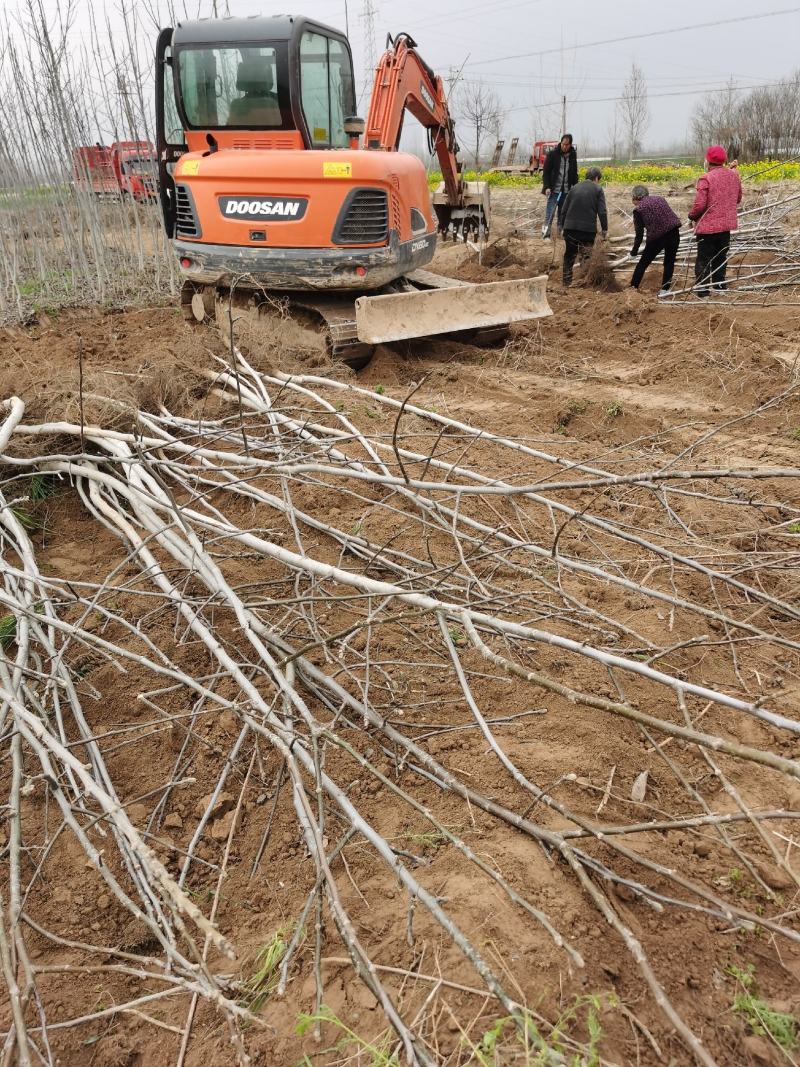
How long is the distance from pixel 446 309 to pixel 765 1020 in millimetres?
6089

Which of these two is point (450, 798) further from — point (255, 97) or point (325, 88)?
point (325, 88)

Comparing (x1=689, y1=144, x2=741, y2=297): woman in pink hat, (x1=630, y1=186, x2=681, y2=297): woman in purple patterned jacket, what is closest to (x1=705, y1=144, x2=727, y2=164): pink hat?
(x1=689, y1=144, x2=741, y2=297): woman in pink hat

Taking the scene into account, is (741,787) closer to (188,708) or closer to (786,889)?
(786,889)

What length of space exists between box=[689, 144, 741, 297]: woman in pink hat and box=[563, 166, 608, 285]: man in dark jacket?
4.64 feet

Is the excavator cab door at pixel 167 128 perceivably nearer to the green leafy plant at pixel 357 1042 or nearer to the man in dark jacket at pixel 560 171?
the man in dark jacket at pixel 560 171

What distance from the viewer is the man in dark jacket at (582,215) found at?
10055mm

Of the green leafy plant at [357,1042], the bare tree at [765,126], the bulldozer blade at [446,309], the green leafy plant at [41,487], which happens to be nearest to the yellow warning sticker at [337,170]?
the bulldozer blade at [446,309]

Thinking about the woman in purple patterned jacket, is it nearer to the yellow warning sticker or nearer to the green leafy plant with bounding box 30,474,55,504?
the yellow warning sticker

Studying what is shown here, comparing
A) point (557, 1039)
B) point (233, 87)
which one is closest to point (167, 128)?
point (233, 87)

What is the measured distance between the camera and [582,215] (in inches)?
400

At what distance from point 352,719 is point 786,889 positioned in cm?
136

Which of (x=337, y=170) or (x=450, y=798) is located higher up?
(x=337, y=170)

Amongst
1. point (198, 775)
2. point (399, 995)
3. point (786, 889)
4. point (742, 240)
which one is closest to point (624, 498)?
point (786, 889)

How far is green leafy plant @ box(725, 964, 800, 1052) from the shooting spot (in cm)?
167
